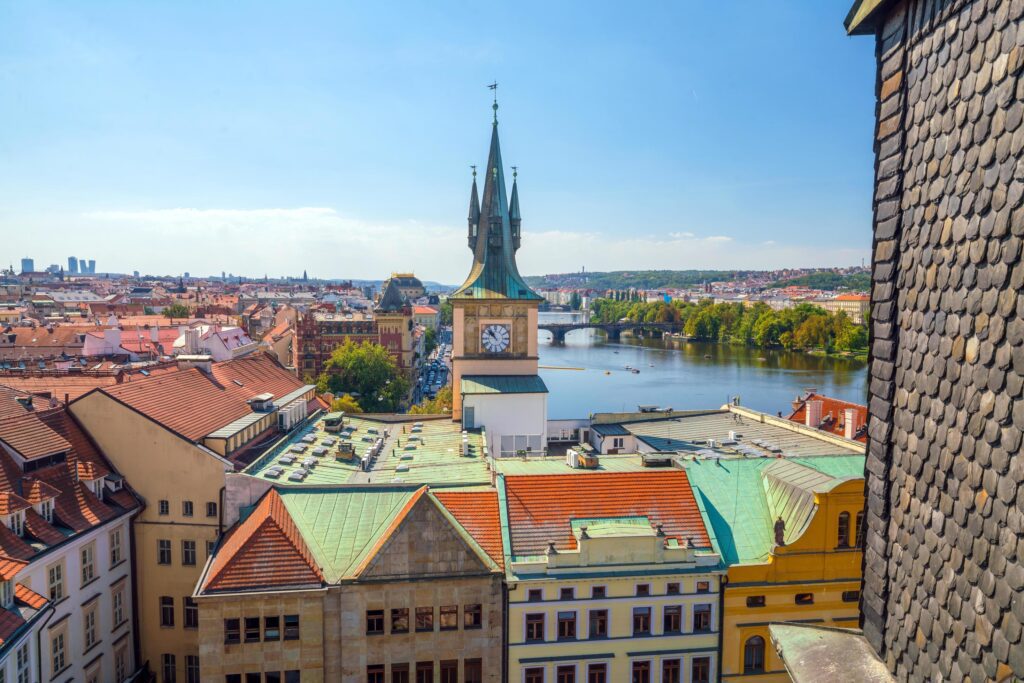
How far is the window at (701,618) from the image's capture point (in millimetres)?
17211

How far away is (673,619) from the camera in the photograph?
17.2 meters

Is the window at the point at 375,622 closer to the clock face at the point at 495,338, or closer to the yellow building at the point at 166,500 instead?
the yellow building at the point at 166,500

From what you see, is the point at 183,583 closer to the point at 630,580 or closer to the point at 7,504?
the point at 7,504

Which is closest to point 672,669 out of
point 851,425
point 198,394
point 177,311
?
point 198,394

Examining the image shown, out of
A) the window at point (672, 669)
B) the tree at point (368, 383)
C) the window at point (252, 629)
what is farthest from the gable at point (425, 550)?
the tree at point (368, 383)

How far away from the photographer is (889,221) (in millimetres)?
5363

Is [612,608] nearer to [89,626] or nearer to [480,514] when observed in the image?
[480,514]

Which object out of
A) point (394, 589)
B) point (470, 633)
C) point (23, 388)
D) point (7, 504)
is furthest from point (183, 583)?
point (23, 388)

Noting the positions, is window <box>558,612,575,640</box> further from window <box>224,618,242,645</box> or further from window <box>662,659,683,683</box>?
window <box>224,618,242,645</box>

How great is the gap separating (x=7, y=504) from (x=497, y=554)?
10955mm

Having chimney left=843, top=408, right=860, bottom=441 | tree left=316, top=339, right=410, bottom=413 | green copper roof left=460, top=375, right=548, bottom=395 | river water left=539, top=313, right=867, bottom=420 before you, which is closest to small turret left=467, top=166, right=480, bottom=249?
green copper roof left=460, top=375, right=548, bottom=395

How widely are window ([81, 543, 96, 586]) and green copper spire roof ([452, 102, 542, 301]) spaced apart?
649 inches

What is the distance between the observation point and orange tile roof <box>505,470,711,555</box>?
17.8 metres

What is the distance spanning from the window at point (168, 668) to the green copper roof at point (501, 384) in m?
13.3
